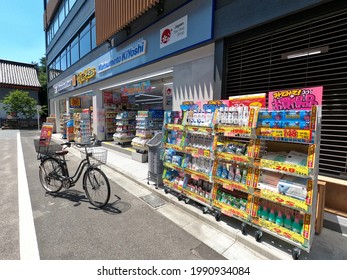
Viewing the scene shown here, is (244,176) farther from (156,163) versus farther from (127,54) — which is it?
(127,54)

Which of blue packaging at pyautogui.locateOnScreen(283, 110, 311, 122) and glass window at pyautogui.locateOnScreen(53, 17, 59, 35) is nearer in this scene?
blue packaging at pyautogui.locateOnScreen(283, 110, 311, 122)

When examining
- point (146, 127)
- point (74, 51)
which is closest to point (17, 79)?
point (74, 51)

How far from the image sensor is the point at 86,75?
1191 centimetres

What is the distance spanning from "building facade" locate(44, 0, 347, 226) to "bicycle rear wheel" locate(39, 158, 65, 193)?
12.6ft

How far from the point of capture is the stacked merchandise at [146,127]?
7.75 m

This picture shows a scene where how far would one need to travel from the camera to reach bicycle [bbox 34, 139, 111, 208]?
149 inches

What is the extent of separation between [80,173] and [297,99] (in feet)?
14.0

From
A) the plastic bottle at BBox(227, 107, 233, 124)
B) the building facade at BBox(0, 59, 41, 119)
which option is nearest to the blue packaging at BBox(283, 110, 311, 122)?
the plastic bottle at BBox(227, 107, 233, 124)

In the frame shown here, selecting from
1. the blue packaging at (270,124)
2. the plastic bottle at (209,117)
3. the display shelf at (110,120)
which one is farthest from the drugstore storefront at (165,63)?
the blue packaging at (270,124)

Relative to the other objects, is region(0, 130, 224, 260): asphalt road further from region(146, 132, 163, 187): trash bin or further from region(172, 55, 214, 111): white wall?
region(172, 55, 214, 111): white wall

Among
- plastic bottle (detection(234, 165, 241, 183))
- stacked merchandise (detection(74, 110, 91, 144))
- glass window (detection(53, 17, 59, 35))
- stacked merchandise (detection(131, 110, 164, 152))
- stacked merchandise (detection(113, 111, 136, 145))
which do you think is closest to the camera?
plastic bottle (detection(234, 165, 241, 183))

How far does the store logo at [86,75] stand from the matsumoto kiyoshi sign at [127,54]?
4.94 ft

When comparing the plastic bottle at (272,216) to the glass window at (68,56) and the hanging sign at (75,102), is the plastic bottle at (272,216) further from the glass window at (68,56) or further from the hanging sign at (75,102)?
the glass window at (68,56)

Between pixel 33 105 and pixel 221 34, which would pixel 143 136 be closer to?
pixel 221 34
